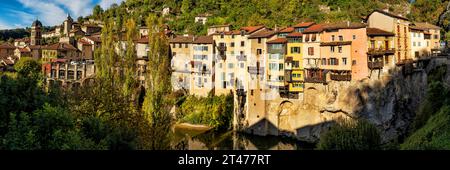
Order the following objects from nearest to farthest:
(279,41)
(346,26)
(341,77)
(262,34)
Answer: (346,26) → (341,77) → (279,41) → (262,34)

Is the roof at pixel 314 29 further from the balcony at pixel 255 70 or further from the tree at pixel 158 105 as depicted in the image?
the tree at pixel 158 105

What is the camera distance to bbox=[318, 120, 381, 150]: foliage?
20.4 metres

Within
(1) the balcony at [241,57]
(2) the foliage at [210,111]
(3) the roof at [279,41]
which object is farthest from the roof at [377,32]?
(2) the foliage at [210,111]

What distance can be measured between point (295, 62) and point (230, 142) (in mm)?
11625

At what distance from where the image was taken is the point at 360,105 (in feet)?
117

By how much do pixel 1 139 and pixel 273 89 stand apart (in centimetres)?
3388

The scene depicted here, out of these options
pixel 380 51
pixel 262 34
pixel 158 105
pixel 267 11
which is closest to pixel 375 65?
pixel 380 51

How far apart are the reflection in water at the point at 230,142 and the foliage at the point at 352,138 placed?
14.7 m

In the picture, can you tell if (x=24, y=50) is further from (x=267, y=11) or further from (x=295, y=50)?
(x=295, y=50)

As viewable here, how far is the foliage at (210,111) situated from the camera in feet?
143

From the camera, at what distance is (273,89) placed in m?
41.5
